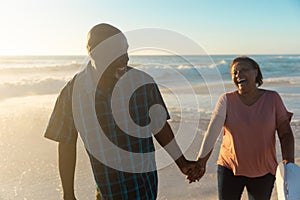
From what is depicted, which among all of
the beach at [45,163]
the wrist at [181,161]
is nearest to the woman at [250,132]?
the wrist at [181,161]

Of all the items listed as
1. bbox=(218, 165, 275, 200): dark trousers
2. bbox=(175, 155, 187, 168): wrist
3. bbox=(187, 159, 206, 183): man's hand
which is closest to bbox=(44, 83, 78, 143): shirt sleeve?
bbox=(175, 155, 187, 168): wrist

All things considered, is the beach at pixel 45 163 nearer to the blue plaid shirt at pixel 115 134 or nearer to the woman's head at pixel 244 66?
the woman's head at pixel 244 66

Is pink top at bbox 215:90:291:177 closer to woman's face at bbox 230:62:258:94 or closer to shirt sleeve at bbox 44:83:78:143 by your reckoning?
woman's face at bbox 230:62:258:94

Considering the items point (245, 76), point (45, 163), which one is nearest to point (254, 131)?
point (245, 76)

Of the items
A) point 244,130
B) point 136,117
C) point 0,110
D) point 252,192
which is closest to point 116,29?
point 136,117

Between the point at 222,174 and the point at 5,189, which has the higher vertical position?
the point at 222,174

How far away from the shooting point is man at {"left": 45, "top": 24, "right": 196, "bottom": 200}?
1921 mm

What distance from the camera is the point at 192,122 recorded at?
313 inches

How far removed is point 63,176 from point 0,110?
8310 mm

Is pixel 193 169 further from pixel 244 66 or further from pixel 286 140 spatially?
pixel 244 66

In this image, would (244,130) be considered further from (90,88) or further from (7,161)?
(7,161)

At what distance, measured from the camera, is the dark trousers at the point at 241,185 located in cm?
281

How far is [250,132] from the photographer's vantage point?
2727 millimetres

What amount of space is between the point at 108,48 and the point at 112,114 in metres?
0.36
